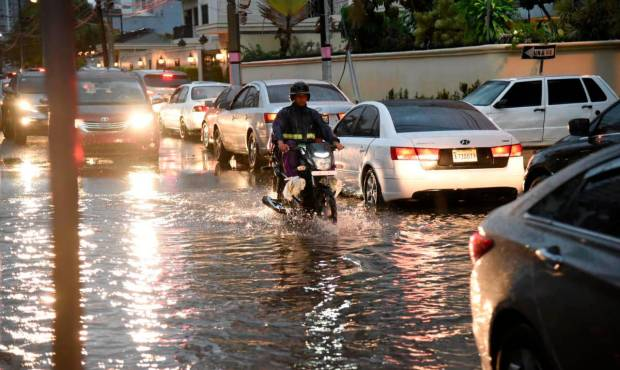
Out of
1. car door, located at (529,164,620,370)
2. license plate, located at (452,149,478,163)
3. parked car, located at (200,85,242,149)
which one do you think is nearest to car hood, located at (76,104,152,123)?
parked car, located at (200,85,242,149)

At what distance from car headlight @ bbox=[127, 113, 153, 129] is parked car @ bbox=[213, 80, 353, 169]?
1.59m

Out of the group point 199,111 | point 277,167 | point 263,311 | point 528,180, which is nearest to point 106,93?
point 199,111

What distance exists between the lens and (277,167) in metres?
13.2

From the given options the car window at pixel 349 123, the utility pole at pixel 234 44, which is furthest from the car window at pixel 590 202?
the utility pole at pixel 234 44

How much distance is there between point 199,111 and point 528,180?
57.2ft

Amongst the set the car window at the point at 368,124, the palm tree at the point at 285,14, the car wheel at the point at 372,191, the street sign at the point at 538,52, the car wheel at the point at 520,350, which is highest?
the palm tree at the point at 285,14

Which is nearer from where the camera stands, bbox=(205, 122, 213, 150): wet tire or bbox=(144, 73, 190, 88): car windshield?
bbox=(205, 122, 213, 150): wet tire

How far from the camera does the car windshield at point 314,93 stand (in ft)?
66.4

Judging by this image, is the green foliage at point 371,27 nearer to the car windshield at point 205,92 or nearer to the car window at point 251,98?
the car windshield at point 205,92

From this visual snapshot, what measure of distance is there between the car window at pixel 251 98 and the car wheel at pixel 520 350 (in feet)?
51.4

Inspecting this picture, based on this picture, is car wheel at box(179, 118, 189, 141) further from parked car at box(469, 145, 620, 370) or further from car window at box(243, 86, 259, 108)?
parked car at box(469, 145, 620, 370)

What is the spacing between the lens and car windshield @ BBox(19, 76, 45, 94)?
90.6 ft

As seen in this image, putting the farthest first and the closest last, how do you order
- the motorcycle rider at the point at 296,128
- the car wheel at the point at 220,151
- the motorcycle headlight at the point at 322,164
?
the car wheel at the point at 220,151, the motorcycle rider at the point at 296,128, the motorcycle headlight at the point at 322,164

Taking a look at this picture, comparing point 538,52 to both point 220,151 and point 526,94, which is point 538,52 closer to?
point 526,94
